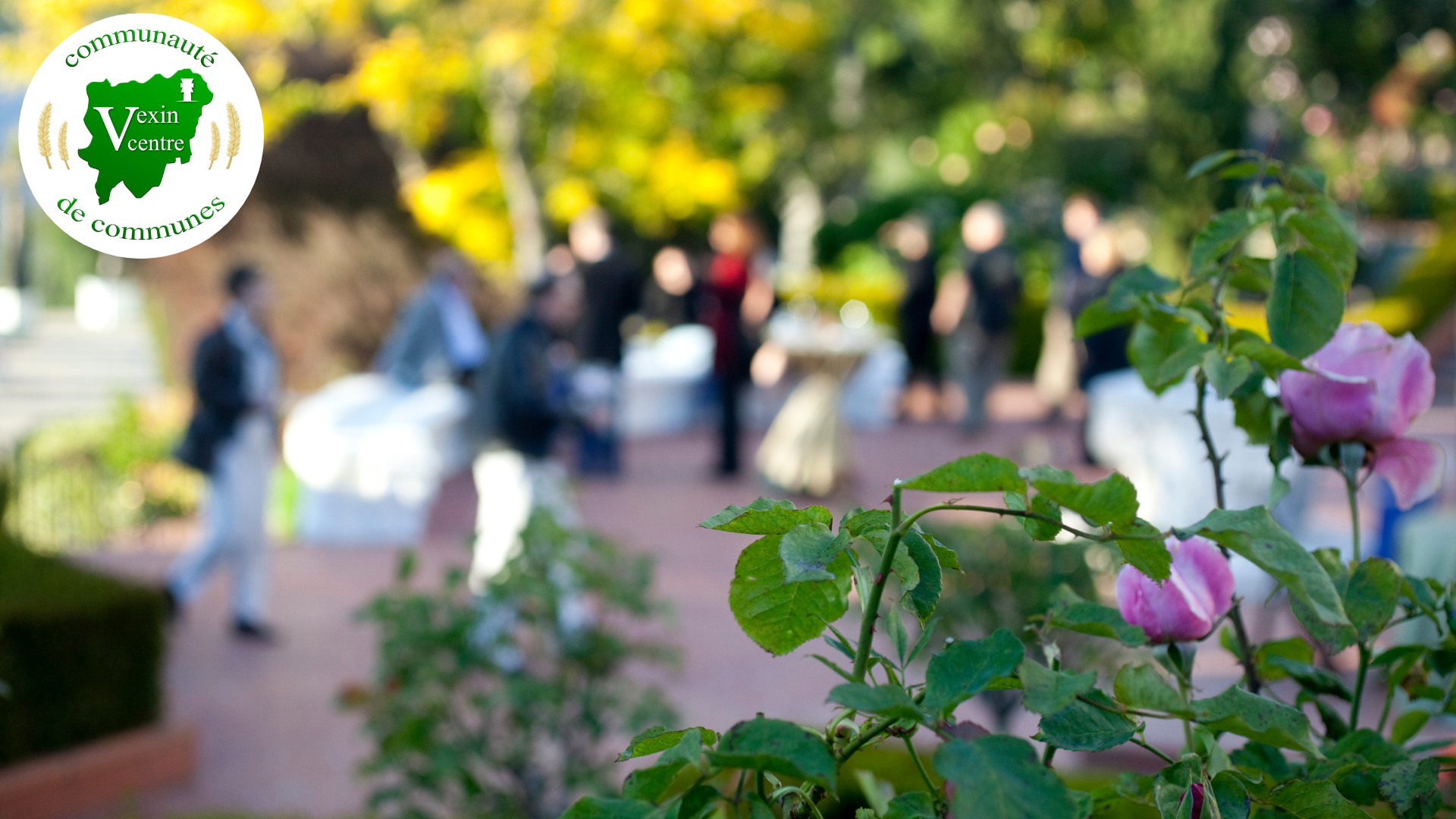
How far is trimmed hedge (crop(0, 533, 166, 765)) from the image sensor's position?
3.83 meters

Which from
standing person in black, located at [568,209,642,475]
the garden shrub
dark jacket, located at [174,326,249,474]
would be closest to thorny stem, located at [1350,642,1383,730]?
the garden shrub

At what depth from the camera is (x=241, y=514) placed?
5.55 metres

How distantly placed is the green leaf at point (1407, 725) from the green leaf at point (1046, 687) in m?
0.49

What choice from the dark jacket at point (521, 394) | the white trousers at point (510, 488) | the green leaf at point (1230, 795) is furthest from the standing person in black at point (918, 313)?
the green leaf at point (1230, 795)

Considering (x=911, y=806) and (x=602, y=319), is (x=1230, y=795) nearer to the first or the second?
(x=911, y=806)

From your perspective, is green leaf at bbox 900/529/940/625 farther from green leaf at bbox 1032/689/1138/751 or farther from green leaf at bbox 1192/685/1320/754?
green leaf at bbox 1192/685/1320/754

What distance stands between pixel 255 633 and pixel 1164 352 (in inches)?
217

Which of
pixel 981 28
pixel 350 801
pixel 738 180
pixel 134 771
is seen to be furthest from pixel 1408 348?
pixel 981 28

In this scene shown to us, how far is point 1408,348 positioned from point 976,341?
369 inches

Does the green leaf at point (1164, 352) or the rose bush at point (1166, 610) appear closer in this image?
the rose bush at point (1166, 610)

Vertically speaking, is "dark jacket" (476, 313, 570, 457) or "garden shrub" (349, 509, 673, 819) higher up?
"dark jacket" (476, 313, 570, 457)

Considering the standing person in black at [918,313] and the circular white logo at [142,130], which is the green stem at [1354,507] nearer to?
the circular white logo at [142,130]

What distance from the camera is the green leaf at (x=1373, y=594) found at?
849 mm

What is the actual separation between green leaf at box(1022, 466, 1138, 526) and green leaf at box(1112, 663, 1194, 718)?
174 mm
